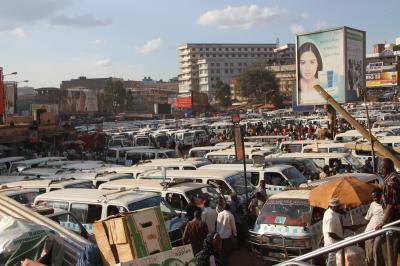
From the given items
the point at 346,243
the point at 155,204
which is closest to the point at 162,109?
the point at 155,204

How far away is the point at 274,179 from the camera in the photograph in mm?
14398

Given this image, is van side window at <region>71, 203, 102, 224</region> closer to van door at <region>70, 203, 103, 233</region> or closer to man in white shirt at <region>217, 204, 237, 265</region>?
van door at <region>70, 203, 103, 233</region>

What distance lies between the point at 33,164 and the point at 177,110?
83732 mm

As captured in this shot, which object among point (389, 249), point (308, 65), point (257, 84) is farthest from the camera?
A: point (257, 84)

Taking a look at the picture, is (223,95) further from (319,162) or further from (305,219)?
(305,219)

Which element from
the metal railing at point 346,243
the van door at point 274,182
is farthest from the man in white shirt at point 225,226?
the metal railing at point 346,243

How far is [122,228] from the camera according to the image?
18.0ft

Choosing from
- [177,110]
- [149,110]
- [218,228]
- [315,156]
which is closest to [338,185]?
[218,228]

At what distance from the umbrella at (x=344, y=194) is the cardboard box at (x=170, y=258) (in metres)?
3.75

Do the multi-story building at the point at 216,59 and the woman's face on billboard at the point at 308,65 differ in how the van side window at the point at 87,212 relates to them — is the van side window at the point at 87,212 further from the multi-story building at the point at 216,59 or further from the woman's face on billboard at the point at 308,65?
the multi-story building at the point at 216,59

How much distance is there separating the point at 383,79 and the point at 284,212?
300ft

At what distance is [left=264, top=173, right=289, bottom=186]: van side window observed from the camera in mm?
14259

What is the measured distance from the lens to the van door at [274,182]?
558 inches

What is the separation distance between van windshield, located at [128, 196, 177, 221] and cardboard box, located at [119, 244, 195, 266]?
14.0 feet
